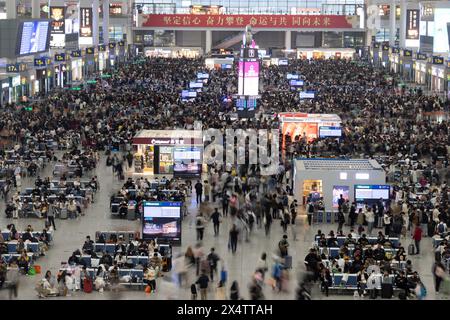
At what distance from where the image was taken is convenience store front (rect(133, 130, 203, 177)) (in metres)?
32.7

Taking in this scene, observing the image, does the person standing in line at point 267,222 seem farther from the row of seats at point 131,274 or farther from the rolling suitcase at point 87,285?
the rolling suitcase at point 87,285

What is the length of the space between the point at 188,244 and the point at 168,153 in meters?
9.90

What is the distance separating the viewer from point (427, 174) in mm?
31797

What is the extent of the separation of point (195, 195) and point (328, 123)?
1076 cm

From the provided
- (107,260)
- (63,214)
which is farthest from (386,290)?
(63,214)

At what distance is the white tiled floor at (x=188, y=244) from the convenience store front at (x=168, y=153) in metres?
3.47

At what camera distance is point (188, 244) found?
23.7 meters

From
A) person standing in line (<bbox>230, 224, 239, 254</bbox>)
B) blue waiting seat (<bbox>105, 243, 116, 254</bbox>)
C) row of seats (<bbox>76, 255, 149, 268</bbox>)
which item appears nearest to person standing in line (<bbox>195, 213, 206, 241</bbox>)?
person standing in line (<bbox>230, 224, 239, 254</bbox>)

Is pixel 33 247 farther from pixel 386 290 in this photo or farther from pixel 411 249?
pixel 411 249

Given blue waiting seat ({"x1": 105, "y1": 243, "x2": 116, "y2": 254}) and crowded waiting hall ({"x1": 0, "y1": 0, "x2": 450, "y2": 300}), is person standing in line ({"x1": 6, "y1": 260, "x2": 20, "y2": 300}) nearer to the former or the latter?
crowded waiting hall ({"x1": 0, "y1": 0, "x2": 450, "y2": 300})

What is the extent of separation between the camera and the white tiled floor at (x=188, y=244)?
19078mm

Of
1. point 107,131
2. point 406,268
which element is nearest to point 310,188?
point 406,268
